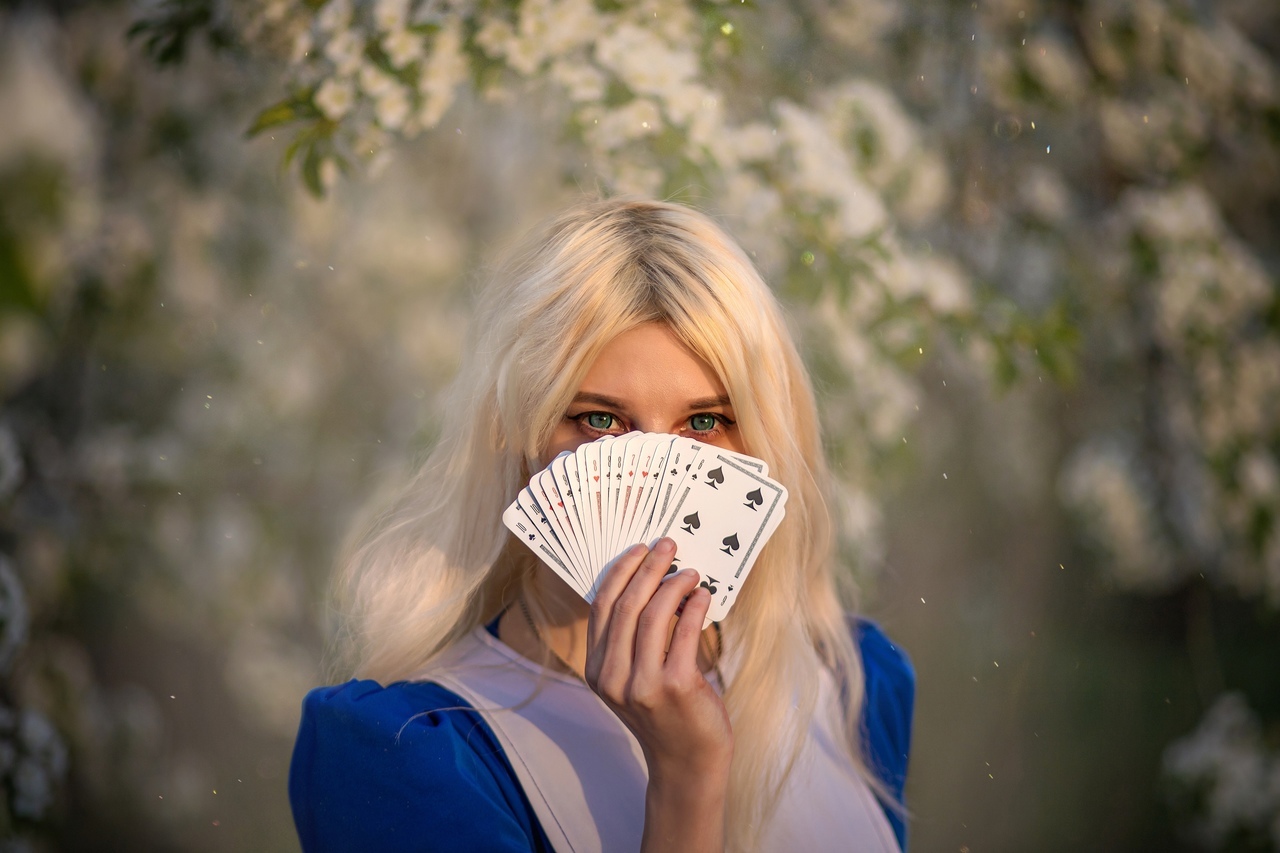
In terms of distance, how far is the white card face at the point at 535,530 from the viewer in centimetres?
136

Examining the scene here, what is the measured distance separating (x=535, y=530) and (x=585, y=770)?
15.3 inches

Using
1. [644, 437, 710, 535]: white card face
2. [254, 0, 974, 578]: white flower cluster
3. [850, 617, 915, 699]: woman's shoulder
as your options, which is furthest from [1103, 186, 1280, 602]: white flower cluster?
[644, 437, 710, 535]: white card face

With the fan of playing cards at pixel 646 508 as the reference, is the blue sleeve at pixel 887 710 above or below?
below

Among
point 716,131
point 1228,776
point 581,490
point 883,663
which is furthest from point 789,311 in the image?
point 1228,776

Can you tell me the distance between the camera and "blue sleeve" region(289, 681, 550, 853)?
1298 millimetres

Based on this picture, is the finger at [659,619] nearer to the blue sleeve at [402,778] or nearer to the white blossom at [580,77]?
the blue sleeve at [402,778]

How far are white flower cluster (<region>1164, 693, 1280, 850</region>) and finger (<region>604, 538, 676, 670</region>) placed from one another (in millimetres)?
2145

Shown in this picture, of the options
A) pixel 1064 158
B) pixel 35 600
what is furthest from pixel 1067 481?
pixel 35 600

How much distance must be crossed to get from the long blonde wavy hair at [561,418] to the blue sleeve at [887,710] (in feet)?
0.17

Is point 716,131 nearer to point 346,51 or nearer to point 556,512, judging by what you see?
point 346,51

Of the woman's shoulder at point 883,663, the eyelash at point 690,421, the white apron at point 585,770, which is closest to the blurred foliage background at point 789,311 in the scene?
the woman's shoulder at point 883,663

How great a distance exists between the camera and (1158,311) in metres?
2.60

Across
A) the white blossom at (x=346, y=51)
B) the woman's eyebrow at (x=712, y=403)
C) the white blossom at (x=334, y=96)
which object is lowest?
the woman's eyebrow at (x=712, y=403)

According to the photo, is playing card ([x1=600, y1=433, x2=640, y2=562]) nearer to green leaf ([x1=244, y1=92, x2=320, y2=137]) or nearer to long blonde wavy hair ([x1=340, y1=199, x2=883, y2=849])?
long blonde wavy hair ([x1=340, y1=199, x2=883, y2=849])
